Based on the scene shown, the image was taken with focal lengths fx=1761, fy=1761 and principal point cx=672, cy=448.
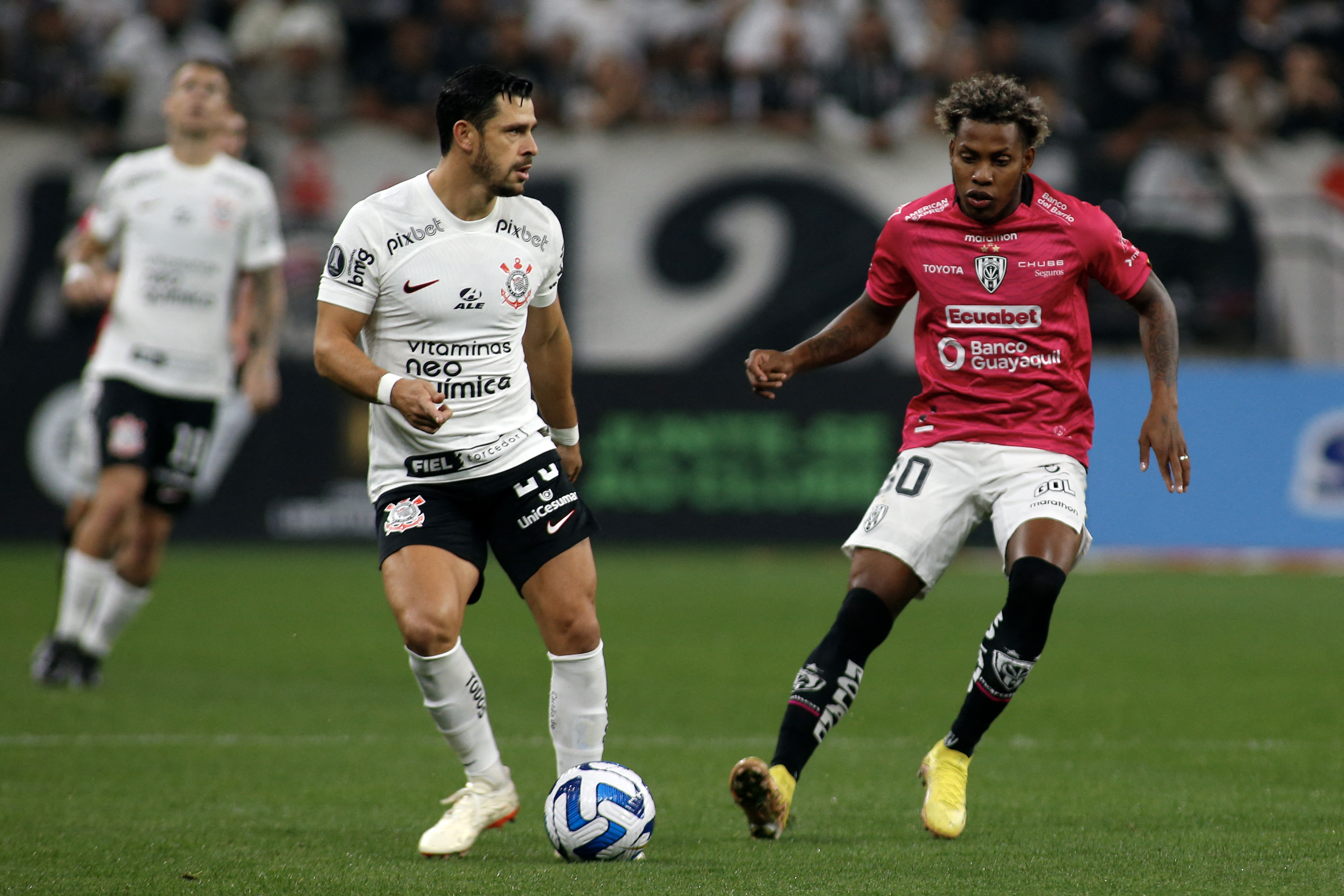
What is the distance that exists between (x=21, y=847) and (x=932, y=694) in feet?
15.0

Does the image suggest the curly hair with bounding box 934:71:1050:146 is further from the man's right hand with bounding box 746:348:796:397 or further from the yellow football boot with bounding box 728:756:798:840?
the yellow football boot with bounding box 728:756:798:840

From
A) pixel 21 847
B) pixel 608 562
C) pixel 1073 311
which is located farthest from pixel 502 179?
pixel 608 562

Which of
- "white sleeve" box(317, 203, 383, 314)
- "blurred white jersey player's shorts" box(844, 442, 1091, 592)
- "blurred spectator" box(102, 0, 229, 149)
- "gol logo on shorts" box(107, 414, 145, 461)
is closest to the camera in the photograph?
"white sleeve" box(317, 203, 383, 314)

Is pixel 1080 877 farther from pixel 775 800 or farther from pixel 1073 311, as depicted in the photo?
pixel 1073 311

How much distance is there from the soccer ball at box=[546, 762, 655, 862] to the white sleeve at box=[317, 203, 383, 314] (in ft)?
4.92

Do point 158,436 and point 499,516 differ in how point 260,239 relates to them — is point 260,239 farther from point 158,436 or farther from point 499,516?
point 499,516

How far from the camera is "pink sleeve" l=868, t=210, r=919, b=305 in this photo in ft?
18.7

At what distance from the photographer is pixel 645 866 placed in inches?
187

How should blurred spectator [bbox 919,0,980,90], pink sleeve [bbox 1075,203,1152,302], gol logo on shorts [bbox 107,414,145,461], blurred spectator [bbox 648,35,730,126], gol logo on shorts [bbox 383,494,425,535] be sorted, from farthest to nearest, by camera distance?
blurred spectator [bbox 648,35,730,126], blurred spectator [bbox 919,0,980,90], gol logo on shorts [bbox 107,414,145,461], pink sleeve [bbox 1075,203,1152,302], gol logo on shorts [bbox 383,494,425,535]

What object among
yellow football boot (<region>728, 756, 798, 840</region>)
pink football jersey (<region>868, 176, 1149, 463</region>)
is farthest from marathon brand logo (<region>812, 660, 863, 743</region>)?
pink football jersey (<region>868, 176, 1149, 463</region>)

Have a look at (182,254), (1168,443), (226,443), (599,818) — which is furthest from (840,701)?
(226,443)

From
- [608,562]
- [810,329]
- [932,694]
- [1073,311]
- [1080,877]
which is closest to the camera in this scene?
[1080,877]

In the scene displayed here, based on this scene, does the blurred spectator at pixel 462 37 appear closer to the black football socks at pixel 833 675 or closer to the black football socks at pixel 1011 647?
the black football socks at pixel 833 675

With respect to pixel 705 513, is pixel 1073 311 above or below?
above
